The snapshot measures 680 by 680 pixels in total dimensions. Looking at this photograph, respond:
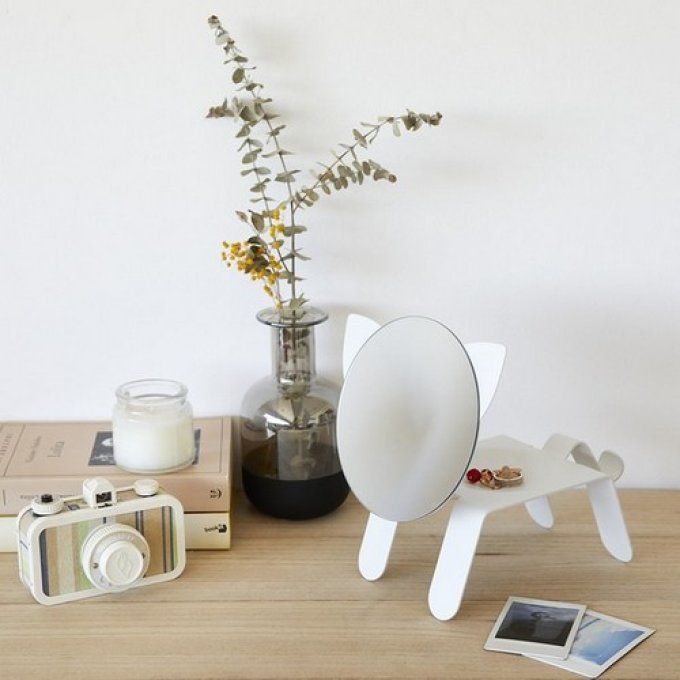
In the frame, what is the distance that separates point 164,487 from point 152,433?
6 cm

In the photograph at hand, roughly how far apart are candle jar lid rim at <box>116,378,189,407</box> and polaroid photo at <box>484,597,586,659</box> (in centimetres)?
44

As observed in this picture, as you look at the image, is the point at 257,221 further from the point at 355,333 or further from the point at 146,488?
the point at 146,488

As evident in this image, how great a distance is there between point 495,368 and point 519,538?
254 millimetres

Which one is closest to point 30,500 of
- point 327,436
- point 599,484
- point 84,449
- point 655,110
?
point 84,449

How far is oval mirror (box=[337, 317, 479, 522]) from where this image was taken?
1028 millimetres

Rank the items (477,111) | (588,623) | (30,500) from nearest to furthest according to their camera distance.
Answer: (588,623), (30,500), (477,111)

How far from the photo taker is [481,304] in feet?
4.52

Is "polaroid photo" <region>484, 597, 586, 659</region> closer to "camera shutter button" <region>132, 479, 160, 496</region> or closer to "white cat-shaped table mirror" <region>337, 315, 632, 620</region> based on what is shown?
"white cat-shaped table mirror" <region>337, 315, 632, 620</region>

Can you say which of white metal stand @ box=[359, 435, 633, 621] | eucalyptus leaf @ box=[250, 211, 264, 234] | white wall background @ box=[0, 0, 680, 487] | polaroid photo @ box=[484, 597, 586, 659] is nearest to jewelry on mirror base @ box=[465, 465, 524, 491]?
white metal stand @ box=[359, 435, 633, 621]

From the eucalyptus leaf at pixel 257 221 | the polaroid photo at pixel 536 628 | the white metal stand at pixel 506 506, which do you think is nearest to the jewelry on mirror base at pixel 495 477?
the white metal stand at pixel 506 506

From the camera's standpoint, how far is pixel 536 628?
1058mm

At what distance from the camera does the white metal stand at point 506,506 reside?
1.08 m

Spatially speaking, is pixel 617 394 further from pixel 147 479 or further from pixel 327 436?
pixel 147 479

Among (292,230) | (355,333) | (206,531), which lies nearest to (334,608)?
(206,531)
